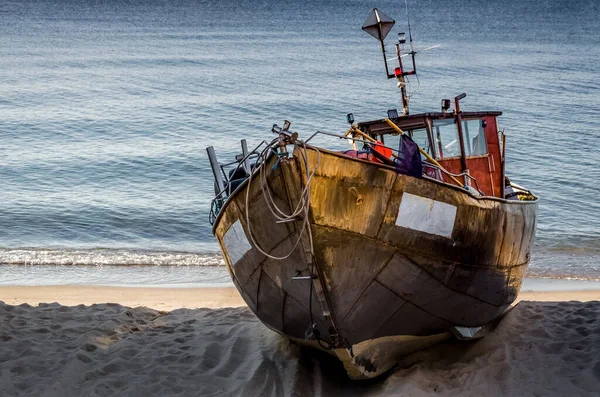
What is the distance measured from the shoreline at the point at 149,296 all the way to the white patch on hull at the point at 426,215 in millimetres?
6324

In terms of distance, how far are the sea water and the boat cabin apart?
7.21 meters

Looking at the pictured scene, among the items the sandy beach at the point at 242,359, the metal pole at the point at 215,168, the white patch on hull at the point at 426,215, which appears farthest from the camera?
the metal pole at the point at 215,168

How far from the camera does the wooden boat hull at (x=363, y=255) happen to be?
27.5ft

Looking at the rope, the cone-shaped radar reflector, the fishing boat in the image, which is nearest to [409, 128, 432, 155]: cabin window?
the fishing boat

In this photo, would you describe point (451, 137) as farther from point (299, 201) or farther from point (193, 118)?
point (193, 118)

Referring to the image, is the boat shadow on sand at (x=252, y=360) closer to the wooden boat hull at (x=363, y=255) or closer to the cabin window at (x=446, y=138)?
the wooden boat hull at (x=363, y=255)

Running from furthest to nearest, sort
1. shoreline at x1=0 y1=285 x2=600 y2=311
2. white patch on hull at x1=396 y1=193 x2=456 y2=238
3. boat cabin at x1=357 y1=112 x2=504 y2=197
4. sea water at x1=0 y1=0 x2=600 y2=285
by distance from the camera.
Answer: sea water at x1=0 y1=0 x2=600 y2=285
shoreline at x1=0 y1=285 x2=600 y2=311
boat cabin at x1=357 y1=112 x2=504 y2=197
white patch on hull at x1=396 y1=193 x2=456 y2=238

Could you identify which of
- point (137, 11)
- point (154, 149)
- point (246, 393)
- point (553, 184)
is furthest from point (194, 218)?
point (137, 11)

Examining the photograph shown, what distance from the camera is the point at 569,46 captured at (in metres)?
72.7

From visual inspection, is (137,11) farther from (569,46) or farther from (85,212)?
(85,212)

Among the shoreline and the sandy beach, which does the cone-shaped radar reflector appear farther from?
the shoreline

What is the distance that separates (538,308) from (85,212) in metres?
15.5

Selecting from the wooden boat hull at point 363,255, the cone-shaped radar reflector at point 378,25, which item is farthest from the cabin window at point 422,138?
the cone-shaped radar reflector at point 378,25

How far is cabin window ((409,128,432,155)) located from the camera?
10797 millimetres
